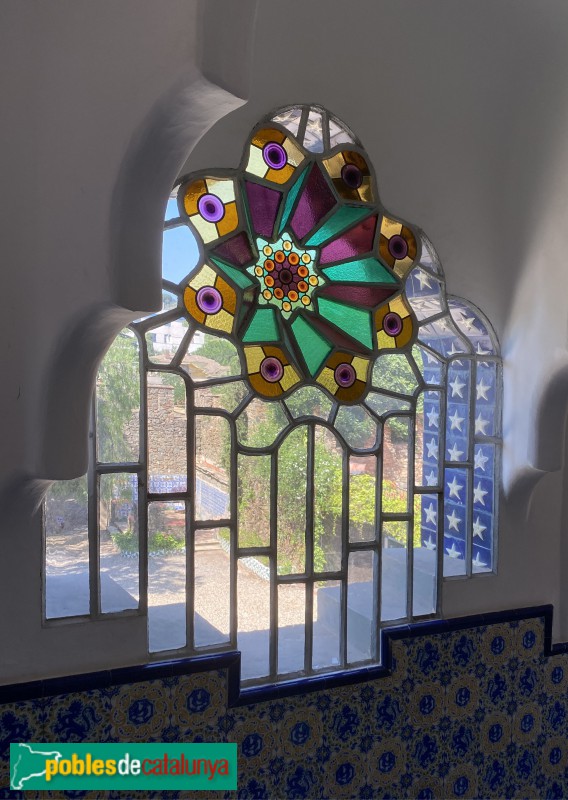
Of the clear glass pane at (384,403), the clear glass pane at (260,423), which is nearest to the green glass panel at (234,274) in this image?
the clear glass pane at (260,423)

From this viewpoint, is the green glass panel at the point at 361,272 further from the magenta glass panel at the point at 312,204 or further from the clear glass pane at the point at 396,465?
the clear glass pane at the point at 396,465

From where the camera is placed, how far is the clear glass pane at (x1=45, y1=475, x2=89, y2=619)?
2.39 m

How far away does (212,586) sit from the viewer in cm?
262

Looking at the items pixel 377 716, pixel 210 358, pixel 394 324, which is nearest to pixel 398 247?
pixel 394 324

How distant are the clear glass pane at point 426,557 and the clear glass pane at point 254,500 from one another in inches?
27.5

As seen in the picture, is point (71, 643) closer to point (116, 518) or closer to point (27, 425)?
point (116, 518)

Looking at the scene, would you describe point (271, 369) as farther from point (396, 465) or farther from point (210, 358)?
point (396, 465)

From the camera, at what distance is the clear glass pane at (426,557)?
3035 millimetres

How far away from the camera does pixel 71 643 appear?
7.80 feet

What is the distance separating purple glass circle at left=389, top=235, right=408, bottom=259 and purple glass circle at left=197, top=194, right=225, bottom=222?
0.72 meters

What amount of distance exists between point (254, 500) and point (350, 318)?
31.3 inches

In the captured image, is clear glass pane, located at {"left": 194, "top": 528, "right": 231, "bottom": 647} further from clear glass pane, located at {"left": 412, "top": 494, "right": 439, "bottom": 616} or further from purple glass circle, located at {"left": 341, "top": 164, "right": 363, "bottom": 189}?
purple glass circle, located at {"left": 341, "top": 164, "right": 363, "bottom": 189}

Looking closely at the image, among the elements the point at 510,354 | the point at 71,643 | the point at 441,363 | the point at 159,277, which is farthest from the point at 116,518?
the point at 510,354

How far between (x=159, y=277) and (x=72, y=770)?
5.38 feet
